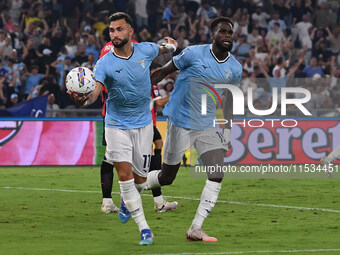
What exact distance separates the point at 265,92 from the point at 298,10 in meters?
5.81

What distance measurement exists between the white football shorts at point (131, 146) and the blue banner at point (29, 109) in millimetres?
10920

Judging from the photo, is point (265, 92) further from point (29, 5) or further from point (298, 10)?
point (29, 5)

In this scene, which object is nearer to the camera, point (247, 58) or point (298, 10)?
point (247, 58)

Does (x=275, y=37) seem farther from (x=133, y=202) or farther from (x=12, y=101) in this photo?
(x=133, y=202)

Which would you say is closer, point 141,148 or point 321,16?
point 141,148

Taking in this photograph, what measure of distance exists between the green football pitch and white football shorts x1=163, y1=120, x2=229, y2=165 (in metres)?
0.93

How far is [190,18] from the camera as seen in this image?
25.4m

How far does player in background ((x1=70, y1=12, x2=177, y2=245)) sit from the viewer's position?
29.2 ft

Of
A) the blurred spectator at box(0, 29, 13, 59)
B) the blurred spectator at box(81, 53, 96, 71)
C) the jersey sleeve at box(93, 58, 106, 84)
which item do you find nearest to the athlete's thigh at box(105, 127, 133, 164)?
Answer: the jersey sleeve at box(93, 58, 106, 84)

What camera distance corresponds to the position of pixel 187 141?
977 cm

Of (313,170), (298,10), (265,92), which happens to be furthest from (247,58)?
(313,170)

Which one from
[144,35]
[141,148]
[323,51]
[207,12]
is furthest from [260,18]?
[141,148]

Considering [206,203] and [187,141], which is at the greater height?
[187,141]

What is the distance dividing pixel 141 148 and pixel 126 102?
577 mm
